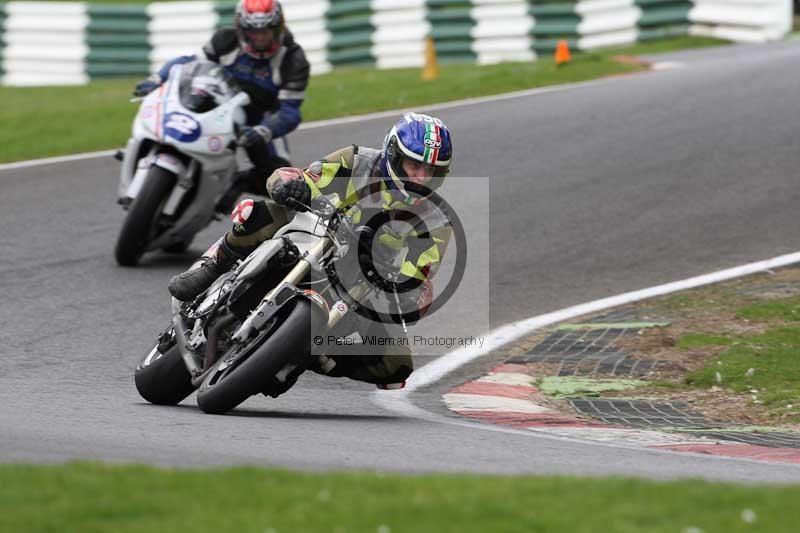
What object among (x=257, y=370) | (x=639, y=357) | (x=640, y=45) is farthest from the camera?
(x=640, y=45)

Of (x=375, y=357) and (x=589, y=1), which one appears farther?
(x=589, y=1)

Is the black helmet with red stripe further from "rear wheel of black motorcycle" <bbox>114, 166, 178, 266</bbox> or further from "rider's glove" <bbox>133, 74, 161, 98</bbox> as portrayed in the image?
"rear wheel of black motorcycle" <bbox>114, 166, 178, 266</bbox>

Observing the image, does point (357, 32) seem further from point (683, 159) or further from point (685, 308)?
point (685, 308)

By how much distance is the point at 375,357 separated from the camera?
6.73 meters

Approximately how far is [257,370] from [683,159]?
7.87 m

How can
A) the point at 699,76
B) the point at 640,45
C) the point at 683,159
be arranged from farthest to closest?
the point at 640,45
the point at 699,76
the point at 683,159

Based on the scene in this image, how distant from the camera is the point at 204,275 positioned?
22.9 feet

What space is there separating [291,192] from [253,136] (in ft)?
11.4

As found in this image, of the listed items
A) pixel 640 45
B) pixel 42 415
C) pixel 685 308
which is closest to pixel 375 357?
pixel 42 415

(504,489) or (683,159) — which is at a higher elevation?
(504,489)

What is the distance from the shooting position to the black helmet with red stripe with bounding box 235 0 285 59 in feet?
33.2

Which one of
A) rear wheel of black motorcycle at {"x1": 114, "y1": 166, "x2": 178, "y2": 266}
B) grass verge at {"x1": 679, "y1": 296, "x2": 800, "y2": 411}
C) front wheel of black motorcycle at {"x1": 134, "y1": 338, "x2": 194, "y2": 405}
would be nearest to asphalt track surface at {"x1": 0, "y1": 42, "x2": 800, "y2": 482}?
front wheel of black motorcycle at {"x1": 134, "y1": 338, "x2": 194, "y2": 405}

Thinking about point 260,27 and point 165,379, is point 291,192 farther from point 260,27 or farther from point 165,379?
point 260,27

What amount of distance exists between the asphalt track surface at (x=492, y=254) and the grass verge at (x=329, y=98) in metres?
0.76
